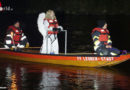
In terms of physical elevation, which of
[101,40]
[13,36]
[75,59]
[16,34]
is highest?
[16,34]

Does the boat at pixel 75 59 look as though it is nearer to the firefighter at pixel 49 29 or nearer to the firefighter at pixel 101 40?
the firefighter at pixel 101 40

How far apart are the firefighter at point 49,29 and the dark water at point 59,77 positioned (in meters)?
1.14

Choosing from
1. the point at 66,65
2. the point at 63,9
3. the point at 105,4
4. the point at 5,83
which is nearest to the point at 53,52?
the point at 66,65

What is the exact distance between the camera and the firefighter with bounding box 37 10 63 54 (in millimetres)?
26266

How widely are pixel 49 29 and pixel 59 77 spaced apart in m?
4.96

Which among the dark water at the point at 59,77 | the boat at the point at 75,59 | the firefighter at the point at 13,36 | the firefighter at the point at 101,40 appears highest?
the firefighter at the point at 13,36

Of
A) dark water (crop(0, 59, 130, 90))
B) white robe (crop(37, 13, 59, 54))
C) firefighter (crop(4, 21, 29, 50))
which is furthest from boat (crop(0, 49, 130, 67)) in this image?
firefighter (crop(4, 21, 29, 50))

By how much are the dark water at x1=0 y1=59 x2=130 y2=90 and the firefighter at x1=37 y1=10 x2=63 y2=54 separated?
1.14 metres

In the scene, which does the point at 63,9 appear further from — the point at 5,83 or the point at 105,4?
the point at 5,83

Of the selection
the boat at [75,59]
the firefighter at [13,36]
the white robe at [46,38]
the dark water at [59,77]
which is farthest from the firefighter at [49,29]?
the firefighter at [13,36]

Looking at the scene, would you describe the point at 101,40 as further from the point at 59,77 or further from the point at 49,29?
the point at 59,77

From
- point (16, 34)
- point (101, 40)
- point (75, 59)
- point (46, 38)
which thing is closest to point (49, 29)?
point (46, 38)

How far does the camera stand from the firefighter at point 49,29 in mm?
26266

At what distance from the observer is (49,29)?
87.1ft
